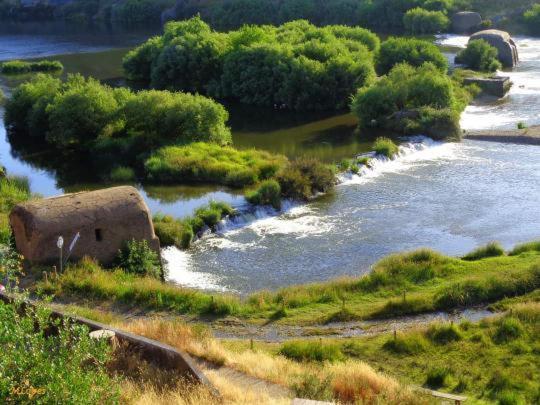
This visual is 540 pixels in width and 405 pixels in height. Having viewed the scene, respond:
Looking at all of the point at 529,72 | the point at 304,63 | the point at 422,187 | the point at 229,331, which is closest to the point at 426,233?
the point at 422,187

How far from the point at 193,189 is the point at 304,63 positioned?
23229 mm

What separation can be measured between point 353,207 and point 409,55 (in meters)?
33.6

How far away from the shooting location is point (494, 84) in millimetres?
66000

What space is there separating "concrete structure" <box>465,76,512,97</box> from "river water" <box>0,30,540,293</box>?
217 inches

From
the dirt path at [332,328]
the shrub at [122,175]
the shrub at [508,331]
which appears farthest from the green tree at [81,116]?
the shrub at [508,331]

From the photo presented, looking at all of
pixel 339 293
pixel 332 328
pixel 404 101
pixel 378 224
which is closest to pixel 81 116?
pixel 404 101

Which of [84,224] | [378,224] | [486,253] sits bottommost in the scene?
[378,224]

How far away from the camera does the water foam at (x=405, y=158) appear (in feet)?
146

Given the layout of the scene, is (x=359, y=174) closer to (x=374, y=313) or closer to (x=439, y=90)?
(x=439, y=90)

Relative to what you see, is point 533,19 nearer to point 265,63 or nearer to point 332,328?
point 265,63

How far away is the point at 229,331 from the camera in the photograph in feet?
82.5

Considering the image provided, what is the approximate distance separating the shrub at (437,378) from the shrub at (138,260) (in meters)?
13.1

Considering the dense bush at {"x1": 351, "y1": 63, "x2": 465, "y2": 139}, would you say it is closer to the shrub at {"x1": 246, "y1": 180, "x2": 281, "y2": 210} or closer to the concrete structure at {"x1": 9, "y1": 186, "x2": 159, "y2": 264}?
the shrub at {"x1": 246, "y1": 180, "x2": 281, "y2": 210}

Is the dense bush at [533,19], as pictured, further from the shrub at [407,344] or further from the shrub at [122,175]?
the shrub at [407,344]
